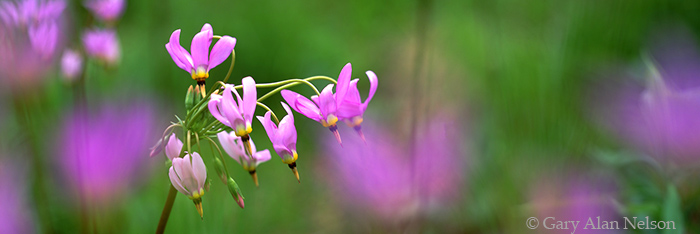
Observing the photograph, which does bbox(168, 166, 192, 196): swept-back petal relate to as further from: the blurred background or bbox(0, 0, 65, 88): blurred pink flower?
bbox(0, 0, 65, 88): blurred pink flower

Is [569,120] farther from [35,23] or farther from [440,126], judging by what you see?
[35,23]

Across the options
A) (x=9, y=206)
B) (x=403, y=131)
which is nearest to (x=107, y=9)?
(x=9, y=206)

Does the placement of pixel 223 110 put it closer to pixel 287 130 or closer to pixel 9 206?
pixel 287 130

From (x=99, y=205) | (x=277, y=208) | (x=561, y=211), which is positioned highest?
(x=99, y=205)

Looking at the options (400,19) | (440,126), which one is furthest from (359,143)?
(400,19)

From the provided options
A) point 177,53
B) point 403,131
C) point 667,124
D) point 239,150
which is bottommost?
point 403,131

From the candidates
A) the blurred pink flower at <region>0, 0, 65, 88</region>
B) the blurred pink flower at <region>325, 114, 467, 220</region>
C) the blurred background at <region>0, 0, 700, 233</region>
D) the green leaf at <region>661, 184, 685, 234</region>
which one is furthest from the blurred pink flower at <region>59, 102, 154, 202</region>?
the green leaf at <region>661, 184, 685, 234</region>
